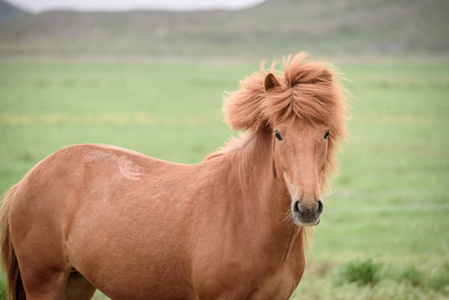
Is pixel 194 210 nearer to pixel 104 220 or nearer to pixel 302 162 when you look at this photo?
pixel 104 220

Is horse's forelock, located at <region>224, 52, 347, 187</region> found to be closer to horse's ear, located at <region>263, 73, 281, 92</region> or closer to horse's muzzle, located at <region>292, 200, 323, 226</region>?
horse's ear, located at <region>263, 73, 281, 92</region>

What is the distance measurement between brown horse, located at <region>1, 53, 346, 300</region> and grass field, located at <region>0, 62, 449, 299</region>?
0.54 metres

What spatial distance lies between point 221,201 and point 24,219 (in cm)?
156

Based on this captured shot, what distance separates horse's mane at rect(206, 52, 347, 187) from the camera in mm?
3143

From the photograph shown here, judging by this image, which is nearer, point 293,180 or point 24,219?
point 293,180

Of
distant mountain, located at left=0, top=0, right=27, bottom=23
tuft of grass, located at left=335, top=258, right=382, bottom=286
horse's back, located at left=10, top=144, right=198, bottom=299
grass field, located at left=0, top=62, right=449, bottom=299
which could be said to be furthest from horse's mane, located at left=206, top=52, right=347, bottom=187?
distant mountain, located at left=0, top=0, right=27, bottom=23

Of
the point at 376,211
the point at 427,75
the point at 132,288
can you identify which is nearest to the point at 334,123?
the point at 132,288

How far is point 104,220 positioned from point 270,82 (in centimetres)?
157

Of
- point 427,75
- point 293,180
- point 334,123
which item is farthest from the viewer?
point 427,75

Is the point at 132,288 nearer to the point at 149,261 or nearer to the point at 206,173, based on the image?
the point at 149,261

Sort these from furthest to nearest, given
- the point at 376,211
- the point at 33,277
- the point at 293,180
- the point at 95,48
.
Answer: the point at 95,48 → the point at 376,211 → the point at 33,277 → the point at 293,180

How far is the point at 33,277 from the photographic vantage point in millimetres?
3684

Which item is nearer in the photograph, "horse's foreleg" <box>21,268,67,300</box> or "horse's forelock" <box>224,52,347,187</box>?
"horse's forelock" <box>224,52,347,187</box>

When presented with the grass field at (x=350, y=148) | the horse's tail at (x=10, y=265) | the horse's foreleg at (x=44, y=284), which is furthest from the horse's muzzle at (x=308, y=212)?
the horse's tail at (x=10, y=265)
